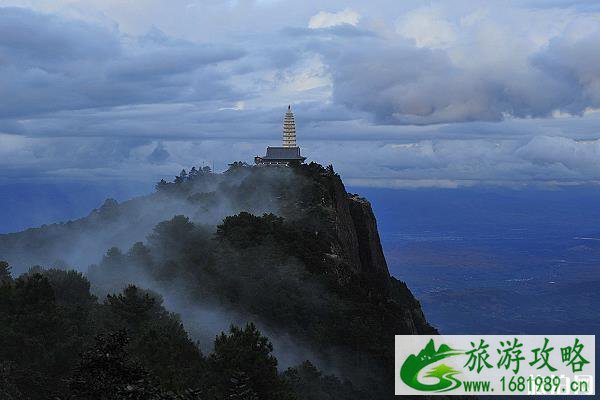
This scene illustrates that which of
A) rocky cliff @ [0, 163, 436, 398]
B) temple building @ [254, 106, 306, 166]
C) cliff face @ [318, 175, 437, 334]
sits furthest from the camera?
temple building @ [254, 106, 306, 166]

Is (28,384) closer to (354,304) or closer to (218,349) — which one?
(218,349)

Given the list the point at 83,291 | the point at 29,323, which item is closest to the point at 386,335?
the point at 83,291

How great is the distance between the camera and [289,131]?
13000cm

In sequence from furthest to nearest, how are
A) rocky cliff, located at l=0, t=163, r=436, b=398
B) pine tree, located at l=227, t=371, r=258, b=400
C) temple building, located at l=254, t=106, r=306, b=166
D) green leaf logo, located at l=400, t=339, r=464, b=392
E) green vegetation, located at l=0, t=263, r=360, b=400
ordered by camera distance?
temple building, located at l=254, t=106, r=306, b=166, rocky cliff, located at l=0, t=163, r=436, b=398, green leaf logo, located at l=400, t=339, r=464, b=392, green vegetation, located at l=0, t=263, r=360, b=400, pine tree, located at l=227, t=371, r=258, b=400

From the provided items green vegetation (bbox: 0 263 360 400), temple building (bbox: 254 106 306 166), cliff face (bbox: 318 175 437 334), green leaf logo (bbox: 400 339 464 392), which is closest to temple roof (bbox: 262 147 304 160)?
temple building (bbox: 254 106 306 166)

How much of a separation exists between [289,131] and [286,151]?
455 centimetres

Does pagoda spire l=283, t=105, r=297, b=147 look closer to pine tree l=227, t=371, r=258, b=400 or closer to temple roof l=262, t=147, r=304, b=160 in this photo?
temple roof l=262, t=147, r=304, b=160

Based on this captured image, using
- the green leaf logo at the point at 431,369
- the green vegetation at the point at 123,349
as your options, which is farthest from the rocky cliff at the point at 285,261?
the green leaf logo at the point at 431,369

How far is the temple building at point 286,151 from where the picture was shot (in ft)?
415

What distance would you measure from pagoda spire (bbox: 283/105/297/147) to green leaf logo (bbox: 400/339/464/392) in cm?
9762

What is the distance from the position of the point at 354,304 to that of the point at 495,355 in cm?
2884

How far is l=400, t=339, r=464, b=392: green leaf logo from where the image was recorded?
34.5 metres

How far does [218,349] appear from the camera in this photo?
37.0 m

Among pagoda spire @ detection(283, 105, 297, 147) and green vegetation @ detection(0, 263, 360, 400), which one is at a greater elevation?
pagoda spire @ detection(283, 105, 297, 147)
